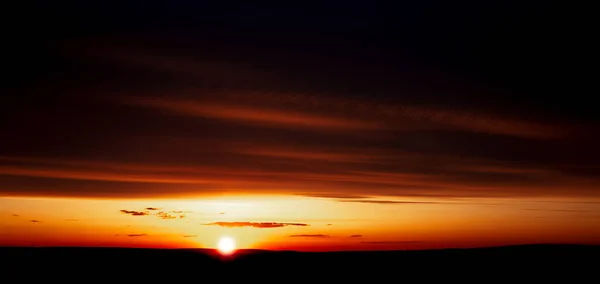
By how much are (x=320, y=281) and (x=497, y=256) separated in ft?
65.1

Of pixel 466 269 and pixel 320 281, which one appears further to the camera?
pixel 466 269

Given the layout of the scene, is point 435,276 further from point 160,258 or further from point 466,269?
point 160,258

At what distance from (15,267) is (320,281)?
14132mm

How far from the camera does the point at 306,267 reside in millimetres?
38031

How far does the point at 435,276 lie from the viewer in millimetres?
34688

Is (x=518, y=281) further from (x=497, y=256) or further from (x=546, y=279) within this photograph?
(x=497, y=256)

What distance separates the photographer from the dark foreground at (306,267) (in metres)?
32.7

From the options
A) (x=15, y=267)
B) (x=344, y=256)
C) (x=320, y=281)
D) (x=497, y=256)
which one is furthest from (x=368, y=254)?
(x=15, y=267)

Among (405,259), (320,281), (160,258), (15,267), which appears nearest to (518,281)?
(320,281)

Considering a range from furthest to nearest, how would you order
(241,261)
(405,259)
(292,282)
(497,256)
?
1. (497,256)
2. (405,259)
3. (241,261)
4. (292,282)

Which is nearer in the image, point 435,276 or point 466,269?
point 435,276

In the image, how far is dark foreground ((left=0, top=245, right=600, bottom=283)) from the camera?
107 feet

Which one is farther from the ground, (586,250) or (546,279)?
(586,250)

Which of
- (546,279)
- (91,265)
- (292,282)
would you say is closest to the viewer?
(292,282)
